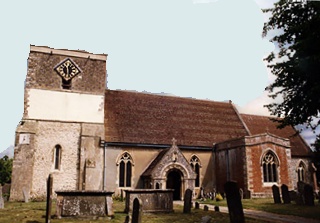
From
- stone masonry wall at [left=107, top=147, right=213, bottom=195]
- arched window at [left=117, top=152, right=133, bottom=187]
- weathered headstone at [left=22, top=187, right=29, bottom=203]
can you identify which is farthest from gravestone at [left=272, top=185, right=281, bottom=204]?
weathered headstone at [left=22, top=187, right=29, bottom=203]

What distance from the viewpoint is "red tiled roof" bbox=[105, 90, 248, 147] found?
25.5 m

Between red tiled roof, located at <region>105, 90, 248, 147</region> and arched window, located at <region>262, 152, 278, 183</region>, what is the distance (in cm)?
451

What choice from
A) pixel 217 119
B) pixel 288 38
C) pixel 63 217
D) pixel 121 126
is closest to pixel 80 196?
pixel 63 217

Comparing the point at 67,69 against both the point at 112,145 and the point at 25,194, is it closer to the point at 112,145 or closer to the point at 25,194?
the point at 112,145

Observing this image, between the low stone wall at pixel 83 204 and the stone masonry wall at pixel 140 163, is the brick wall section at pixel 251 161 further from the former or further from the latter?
the low stone wall at pixel 83 204

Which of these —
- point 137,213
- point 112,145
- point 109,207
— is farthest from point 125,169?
point 137,213

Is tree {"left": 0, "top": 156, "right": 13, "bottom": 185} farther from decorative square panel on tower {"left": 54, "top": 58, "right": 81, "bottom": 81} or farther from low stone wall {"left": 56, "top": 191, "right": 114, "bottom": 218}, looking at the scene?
low stone wall {"left": 56, "top": 191, "right": 114, "bottom": 218}

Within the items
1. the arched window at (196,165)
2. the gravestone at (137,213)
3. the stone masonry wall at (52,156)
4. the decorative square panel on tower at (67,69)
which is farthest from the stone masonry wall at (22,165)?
the gravestone at (137,213)

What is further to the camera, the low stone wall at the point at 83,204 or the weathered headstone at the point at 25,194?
the weathered headstone at the point at 25,194

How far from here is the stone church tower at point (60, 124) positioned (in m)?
22.3

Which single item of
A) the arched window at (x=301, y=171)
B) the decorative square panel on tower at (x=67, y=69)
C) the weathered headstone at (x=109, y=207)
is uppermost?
the decorative square panel on tower at (x=67, y=69)

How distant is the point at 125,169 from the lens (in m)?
24.1

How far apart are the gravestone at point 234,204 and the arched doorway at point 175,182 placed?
1340 centimetres

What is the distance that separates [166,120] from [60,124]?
9.10 meters
